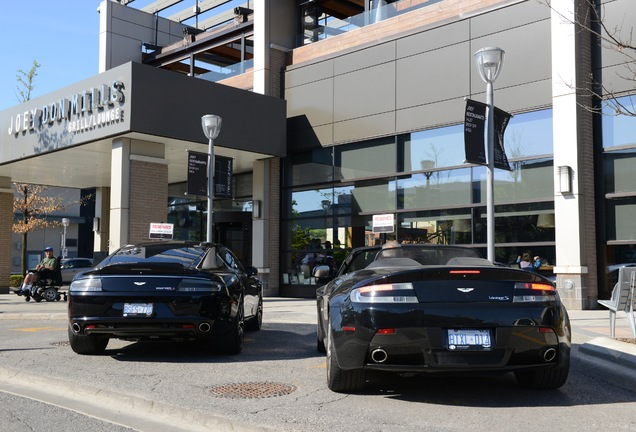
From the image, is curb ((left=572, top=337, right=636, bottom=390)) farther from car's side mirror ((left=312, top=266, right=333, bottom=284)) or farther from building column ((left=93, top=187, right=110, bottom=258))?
building column ((left=93, top=187, right=110, bottom=258))

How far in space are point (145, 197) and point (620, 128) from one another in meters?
12.3

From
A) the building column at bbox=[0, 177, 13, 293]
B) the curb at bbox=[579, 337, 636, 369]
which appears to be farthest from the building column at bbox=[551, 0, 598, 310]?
the building column at bbox=[0, 177, 13, 293]

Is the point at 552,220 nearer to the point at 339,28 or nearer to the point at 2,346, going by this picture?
the point at 339,28

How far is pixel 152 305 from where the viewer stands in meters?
7.46

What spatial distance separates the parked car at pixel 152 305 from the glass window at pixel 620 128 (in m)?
11.2

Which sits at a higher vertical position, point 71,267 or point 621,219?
point 621,219

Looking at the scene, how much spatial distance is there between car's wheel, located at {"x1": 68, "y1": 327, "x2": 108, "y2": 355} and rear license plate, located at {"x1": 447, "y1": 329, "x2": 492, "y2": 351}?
15.6 feet

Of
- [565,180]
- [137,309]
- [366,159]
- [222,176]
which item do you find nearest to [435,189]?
[366,159]

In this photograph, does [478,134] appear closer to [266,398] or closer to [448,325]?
[448,325]

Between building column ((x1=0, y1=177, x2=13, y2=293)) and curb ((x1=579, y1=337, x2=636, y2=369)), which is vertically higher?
building column ((x1=0, y1=177, x2=13, y2=293))

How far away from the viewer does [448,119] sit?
710 inches

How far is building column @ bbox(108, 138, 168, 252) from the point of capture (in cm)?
1797

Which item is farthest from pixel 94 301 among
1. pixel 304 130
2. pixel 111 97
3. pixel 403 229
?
pixel 304 130

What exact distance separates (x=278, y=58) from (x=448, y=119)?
23.7 ft
